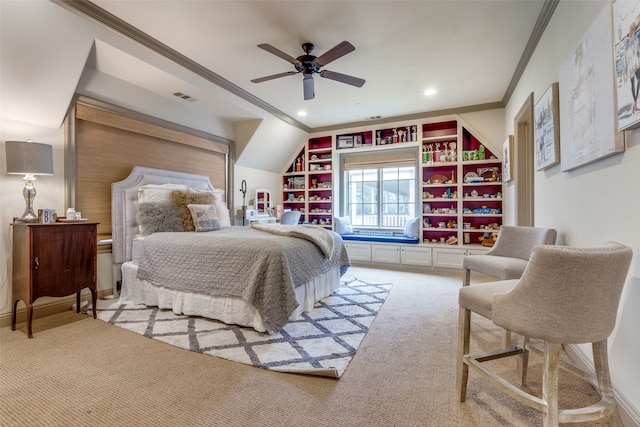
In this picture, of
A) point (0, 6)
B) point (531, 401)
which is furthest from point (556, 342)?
point (0, 6)

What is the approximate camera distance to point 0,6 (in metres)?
2.01

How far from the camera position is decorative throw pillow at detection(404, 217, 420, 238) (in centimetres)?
510

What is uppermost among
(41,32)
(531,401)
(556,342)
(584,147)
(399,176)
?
(41,32)

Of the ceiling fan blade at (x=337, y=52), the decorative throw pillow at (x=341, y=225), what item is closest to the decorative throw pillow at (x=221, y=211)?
the ceiling fan blade at (x=337, y=52)

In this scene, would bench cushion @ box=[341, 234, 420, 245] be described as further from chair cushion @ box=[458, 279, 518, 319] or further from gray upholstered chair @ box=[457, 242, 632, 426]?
gray upholstered chair @ box=[457, 242, 632, 426]

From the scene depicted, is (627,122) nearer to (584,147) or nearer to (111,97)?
(584,147)

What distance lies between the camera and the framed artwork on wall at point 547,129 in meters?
2.17

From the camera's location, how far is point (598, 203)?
1.61m

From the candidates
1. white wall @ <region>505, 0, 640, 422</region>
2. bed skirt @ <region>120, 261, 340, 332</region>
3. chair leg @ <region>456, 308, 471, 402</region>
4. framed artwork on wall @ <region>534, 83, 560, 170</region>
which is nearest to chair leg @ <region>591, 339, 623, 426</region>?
white wall @ <region>505, 0, 640, 422</region>

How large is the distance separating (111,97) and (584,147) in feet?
14.1

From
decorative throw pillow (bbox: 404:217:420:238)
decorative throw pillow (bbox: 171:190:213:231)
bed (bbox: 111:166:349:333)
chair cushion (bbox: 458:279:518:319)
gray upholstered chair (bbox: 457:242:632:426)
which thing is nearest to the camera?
gray upholstered chair (bbox: 457:242:632:426)

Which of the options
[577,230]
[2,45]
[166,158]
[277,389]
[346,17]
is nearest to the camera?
[277,389]

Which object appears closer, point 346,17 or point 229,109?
point 346,17

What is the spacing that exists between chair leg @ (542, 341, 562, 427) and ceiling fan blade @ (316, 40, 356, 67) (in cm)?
239
